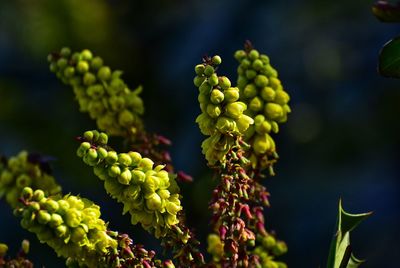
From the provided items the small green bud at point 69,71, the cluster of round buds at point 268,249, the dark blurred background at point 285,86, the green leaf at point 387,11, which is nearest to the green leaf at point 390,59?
the green leaf at point 387,11

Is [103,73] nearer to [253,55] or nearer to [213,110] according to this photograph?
[253,55]

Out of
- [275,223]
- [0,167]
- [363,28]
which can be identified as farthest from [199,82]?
[363,28]

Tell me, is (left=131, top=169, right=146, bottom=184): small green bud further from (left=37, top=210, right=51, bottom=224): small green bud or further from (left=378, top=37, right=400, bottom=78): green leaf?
(left=378, top=37, right=400, bottom=78): green leaf

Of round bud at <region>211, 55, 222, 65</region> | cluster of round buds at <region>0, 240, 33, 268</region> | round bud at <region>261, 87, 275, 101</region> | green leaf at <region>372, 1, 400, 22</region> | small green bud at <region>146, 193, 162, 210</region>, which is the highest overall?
green leaf at <region>372, 1, 400, 22</region>

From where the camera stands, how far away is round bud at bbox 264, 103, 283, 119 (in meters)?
1.77

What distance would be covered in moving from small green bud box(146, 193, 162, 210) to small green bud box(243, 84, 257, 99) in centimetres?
35

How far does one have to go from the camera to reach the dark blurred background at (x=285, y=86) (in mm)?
4141

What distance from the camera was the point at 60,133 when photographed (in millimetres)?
4980

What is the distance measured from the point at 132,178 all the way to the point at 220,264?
1.17 feet

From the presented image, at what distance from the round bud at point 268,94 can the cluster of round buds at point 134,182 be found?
0.30 metres

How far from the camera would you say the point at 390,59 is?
161 cm

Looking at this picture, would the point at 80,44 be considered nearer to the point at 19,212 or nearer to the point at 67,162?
the point at 67,162

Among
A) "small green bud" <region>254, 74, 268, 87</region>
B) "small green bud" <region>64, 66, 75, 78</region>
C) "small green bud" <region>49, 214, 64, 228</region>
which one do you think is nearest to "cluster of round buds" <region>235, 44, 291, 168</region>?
"small green bud" <region>254, 74, 268, 87</region>

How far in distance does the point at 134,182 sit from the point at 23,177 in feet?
1.54
